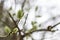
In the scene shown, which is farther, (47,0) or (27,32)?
(47,0)

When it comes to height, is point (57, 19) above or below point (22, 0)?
below

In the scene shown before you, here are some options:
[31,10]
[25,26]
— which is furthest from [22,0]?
[25,26]

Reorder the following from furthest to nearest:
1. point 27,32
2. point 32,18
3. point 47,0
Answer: point 47,0 < point 32,18 < point 27,32

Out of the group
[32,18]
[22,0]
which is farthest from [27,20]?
[22,0]

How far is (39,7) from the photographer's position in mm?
1351

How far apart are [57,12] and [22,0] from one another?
23 cm

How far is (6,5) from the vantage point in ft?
4.38

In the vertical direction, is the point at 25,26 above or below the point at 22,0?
below

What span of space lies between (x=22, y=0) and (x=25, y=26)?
193 mm

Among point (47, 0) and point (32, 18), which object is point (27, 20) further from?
point (47, 0)

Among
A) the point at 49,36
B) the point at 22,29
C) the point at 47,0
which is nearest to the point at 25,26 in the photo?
the point at 22,29

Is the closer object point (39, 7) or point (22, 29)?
point (22, 29)

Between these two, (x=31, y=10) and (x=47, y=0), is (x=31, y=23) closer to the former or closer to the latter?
(x=31, y=10)

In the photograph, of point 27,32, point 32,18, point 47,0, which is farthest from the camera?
point 47,0
